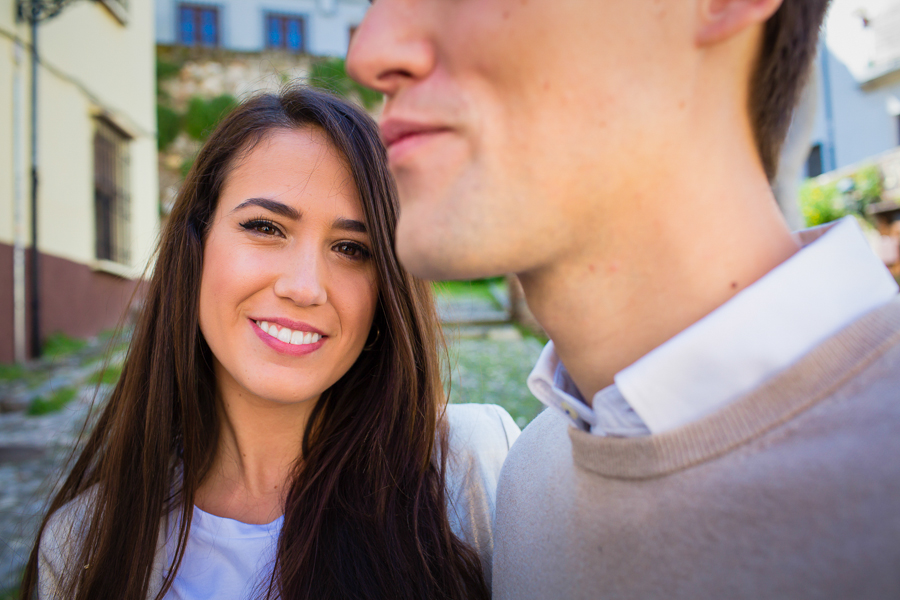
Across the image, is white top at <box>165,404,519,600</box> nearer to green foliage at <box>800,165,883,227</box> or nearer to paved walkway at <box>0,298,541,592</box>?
paved walkway at <box>0,298,541,592</box>

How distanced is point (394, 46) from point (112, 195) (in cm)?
940

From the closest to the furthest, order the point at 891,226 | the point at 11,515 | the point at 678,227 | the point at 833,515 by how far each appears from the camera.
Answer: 1. the point at 833,515
2. the point at 678,227
3. the point at 11,515
4. the point at 891,226

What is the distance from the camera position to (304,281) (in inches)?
64.9

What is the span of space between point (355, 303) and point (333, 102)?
0.74m

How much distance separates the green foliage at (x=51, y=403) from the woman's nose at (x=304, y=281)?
14.9 ft

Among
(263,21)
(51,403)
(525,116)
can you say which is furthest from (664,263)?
(263,21)

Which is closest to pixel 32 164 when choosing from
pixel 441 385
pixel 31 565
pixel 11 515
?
pixel 11 515

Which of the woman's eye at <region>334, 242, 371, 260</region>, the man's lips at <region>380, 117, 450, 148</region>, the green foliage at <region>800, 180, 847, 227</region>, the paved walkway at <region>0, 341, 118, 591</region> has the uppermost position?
the green foliage at <region>800, 180, 847, 227</region>

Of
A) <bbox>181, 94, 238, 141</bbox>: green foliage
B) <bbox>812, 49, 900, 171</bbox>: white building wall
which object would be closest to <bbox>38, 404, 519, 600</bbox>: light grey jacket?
<bbox>181, 94, 238, 141</bbox>: green foliage

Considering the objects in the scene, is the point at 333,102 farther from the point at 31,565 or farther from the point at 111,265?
the point at 111,265

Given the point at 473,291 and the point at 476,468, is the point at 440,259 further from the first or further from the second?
the point at 473,291

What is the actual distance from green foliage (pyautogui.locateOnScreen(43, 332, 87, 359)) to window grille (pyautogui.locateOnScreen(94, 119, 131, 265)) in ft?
6.10

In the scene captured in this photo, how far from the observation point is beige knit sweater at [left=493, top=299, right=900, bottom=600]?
63 cm

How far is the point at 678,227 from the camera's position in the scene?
32.0 inches
